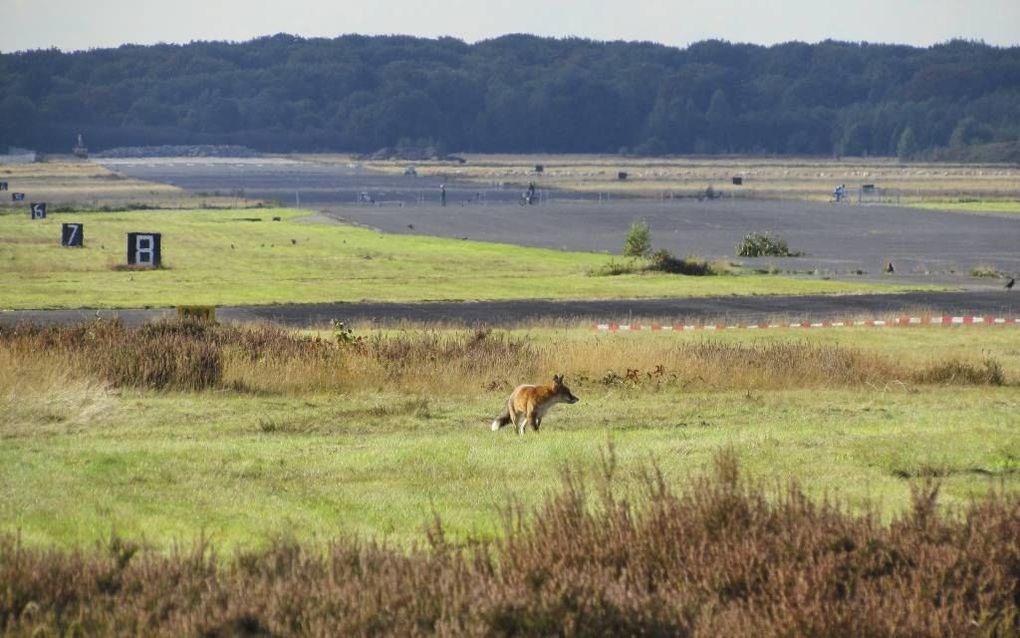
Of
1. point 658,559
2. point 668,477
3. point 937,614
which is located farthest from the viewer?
point 668,477

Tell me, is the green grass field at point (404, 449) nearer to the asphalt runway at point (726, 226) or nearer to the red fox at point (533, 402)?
the red fox at point (533, 402)

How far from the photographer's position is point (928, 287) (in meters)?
52.6

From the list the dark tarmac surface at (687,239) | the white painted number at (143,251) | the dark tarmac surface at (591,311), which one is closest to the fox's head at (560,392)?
the dark tarmac surface at (591,311)

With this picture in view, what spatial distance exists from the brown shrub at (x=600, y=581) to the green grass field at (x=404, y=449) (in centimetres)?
106

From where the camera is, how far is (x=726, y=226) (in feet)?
301

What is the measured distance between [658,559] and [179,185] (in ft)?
516

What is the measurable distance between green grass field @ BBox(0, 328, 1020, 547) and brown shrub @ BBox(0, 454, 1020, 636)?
1.06 metres

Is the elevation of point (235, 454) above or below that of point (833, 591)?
below

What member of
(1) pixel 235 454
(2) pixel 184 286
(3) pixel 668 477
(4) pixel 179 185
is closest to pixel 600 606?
(3) pixel 668 477

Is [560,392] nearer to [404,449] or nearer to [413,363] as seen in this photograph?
[404,449]

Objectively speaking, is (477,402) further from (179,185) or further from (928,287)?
(179,185)

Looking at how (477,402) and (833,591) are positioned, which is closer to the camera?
(833,591)

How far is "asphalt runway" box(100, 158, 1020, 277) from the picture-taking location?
→ 65.2 metres

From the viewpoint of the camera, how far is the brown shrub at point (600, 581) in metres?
8.20
